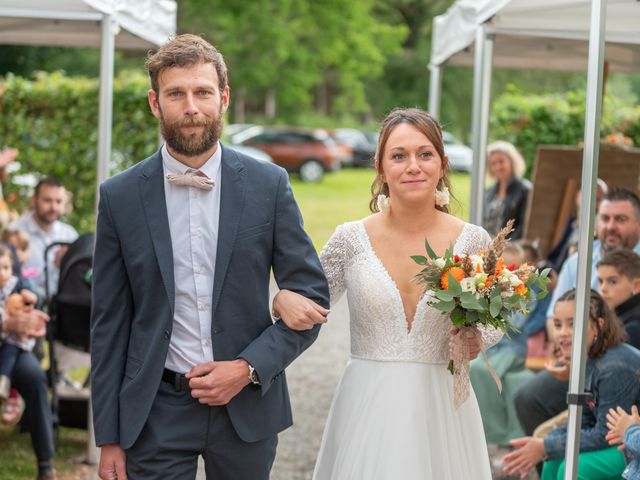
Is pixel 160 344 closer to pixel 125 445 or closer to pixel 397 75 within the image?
pixel 125 445

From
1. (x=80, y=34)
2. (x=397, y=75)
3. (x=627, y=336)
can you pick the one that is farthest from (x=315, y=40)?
(x=627, y=336)

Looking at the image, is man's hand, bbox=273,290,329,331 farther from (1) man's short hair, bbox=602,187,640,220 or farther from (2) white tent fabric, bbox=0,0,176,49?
(1) man's short hair, bbox=602,187,640,220

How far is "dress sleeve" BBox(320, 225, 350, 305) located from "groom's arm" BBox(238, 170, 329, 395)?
58cm

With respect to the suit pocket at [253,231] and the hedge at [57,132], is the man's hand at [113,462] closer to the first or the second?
the suit pocket at [253,231]

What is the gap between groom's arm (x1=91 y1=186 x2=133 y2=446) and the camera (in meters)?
3.60

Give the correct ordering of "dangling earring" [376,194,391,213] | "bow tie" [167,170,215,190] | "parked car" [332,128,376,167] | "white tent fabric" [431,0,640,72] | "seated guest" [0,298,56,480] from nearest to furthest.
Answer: "bow tie" [167,170,215,190], "dangling earring" [376,194,391,213], "white tent fabric" [431,0,640,72], "seated guest" [0,298,56,480], "parked car" [332,128,376,167]

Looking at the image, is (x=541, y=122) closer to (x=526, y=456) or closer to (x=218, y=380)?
(x=526, y=456)

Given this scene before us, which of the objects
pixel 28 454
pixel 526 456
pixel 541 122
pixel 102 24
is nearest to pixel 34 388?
pixel 28 454

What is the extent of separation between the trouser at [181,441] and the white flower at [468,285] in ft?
2.94

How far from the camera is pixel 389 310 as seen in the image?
13.5ft

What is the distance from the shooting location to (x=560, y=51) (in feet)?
28.2

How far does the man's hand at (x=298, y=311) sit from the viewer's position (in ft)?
11.6

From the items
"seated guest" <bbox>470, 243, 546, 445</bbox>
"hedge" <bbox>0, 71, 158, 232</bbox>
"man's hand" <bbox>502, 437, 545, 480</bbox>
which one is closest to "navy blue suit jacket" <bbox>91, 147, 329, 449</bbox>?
"man's hand" <bbox>502, 437, 545, 480</bbox>

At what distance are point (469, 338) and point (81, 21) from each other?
173 inches
